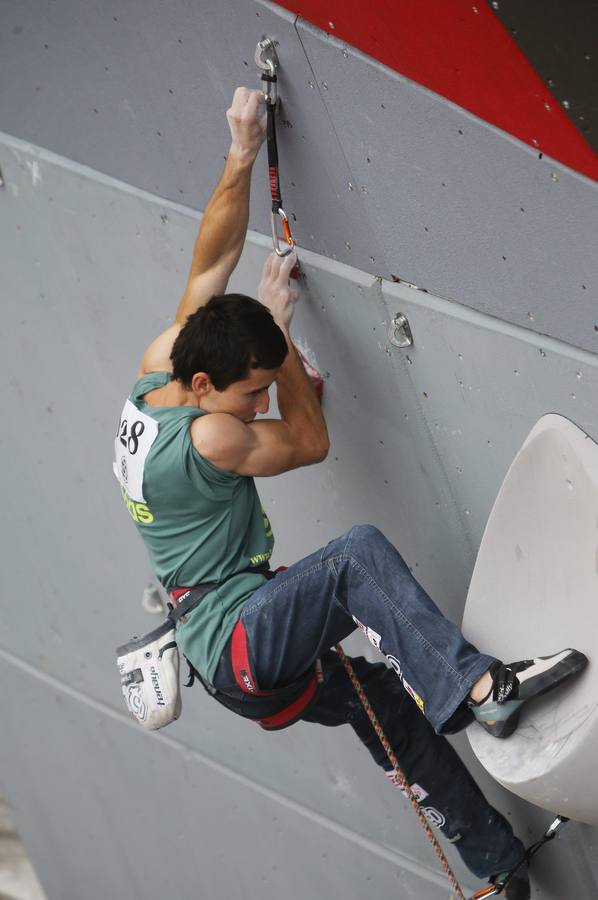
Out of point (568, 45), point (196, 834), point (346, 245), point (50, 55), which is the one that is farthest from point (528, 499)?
point (196, 834)

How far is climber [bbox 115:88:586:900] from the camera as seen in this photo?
2.40 meters

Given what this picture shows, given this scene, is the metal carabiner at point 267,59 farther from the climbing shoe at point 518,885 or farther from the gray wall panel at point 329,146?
the climbing shoe at point 518,885

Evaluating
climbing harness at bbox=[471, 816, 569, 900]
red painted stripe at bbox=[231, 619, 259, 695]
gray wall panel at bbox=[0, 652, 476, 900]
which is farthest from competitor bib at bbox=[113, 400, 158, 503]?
gray wall panel at bbox=[0, 652, 476, 900]

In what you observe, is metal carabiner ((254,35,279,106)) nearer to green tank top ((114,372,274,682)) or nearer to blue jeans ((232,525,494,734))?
green tank top ((114,372,274,682))

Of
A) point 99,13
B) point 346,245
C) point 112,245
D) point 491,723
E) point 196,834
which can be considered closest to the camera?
point 491,723

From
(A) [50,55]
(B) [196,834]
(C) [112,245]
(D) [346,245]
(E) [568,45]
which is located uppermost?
(E) [568,45]

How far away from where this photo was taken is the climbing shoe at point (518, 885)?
317 cm

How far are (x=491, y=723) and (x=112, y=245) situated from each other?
1.69 m

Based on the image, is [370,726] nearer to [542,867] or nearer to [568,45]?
[542,867]

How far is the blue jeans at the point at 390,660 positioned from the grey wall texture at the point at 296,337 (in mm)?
211

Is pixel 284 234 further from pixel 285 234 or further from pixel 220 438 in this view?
pixel 220 438

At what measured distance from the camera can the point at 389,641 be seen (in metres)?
2.43

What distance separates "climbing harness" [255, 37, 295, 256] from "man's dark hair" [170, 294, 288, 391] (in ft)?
1.07

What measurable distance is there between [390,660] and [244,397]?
623mm
